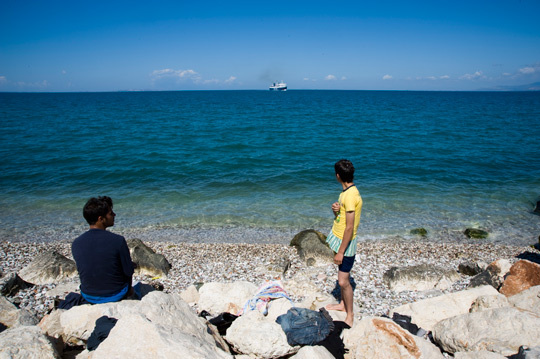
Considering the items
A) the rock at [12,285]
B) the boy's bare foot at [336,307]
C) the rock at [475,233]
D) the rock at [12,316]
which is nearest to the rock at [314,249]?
the boy's bare foot at [336,307]

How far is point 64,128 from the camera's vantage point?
40094 mm

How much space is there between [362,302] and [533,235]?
32.3 feet

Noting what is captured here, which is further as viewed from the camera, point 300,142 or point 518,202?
point 300,142

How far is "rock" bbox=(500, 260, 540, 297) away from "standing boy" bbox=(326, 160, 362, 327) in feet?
12.5

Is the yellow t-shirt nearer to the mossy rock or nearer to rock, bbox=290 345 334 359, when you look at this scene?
rock, bbox=290 345 334 359

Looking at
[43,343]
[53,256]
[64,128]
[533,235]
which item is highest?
[64,128]

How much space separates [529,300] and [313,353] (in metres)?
4.35

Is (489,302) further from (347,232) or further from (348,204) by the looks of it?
(348,204)

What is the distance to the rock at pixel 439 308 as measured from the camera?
5.82 m

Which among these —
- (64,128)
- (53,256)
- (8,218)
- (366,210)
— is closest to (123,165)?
(8,218)

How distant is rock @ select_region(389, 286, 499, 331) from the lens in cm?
582

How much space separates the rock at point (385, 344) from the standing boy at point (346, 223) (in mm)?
727

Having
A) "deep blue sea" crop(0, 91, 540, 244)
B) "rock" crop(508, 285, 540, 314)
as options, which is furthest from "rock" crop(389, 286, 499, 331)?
"deep blue sea" crop(0, 91, 540, 244)

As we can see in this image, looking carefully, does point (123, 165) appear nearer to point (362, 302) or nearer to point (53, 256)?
point (53, 256)
